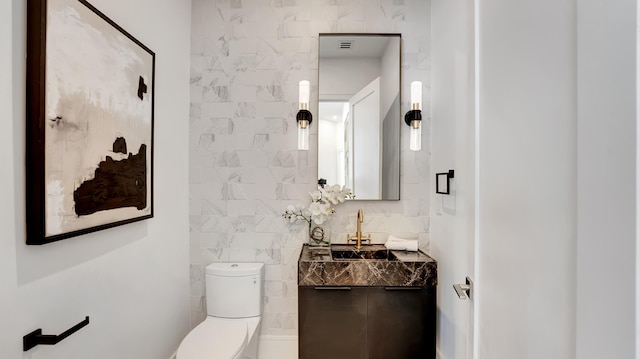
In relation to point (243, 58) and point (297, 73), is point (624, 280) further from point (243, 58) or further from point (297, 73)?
point (243, 58)

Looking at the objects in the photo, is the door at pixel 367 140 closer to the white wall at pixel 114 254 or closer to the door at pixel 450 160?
the door at pixel 450 160

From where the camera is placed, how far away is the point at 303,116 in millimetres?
2102

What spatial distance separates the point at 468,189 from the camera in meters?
1.05

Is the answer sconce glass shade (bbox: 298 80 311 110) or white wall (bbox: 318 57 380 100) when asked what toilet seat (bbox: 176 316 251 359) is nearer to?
sconce glass shade (bbox: 298 80 311 110)

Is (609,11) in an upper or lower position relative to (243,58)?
lower

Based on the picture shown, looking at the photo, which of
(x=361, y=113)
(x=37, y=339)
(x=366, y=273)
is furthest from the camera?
(x=361, y=113)

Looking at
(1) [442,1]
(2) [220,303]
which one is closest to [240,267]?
(2) [220,303]

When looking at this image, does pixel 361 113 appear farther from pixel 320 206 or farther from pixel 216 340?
pixel 216 340

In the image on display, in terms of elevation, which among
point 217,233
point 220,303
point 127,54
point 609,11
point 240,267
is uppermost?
point 127,54

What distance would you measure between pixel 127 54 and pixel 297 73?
1081 millimetres

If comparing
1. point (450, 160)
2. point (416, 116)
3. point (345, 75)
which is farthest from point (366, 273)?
point (345, 75)

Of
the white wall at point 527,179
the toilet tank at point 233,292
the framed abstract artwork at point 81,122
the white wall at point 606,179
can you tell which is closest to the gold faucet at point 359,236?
the toilet tank at point 233,292

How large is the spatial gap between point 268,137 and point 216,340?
4.32 feet

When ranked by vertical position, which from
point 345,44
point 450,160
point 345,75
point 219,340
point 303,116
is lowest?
point 219,340
